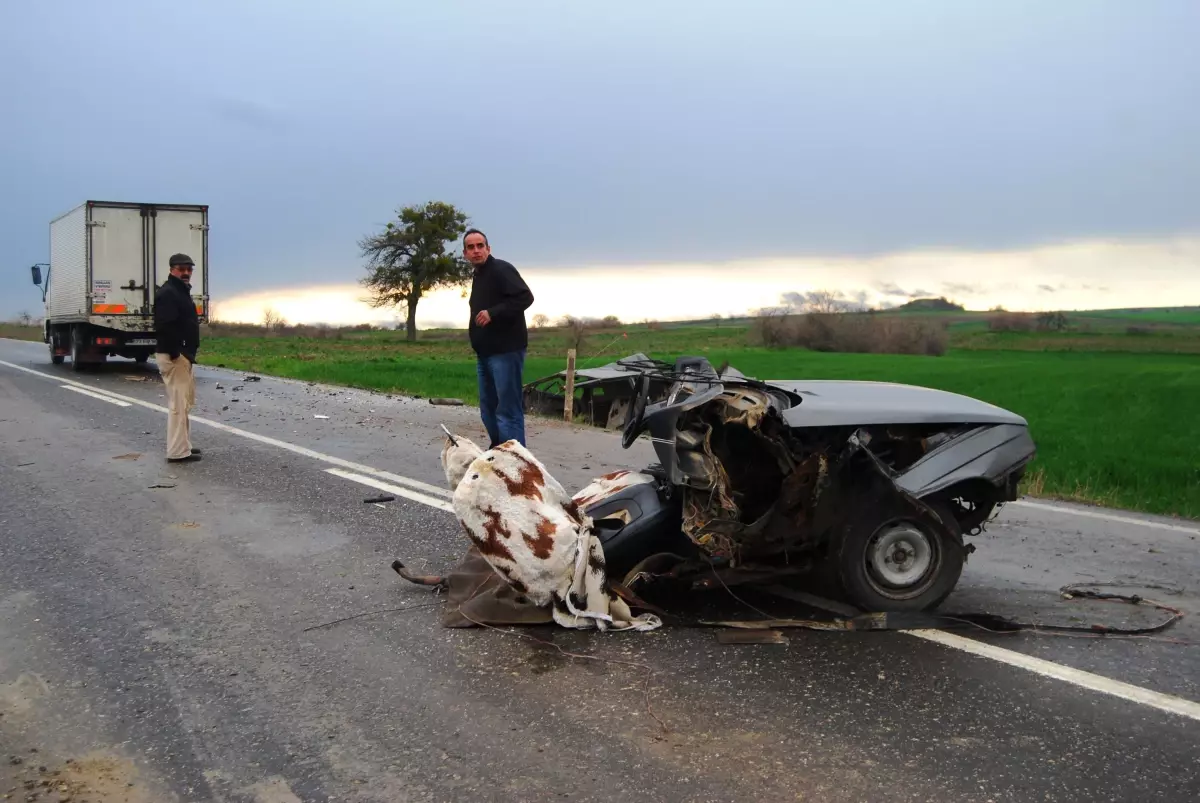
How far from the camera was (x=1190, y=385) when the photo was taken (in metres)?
26.6

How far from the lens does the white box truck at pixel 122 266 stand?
19.6 m

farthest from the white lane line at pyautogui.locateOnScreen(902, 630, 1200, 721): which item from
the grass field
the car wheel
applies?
the grass field

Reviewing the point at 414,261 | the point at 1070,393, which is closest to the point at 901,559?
the point at 1070,393

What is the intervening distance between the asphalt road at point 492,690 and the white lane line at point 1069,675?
1 cm

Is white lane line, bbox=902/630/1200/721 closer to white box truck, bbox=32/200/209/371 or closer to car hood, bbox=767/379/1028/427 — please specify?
car hood, bbox=767/379/1028/427

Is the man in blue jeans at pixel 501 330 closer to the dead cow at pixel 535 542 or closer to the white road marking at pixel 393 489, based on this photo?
the white road marking at pixel 393 489

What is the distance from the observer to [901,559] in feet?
15.0

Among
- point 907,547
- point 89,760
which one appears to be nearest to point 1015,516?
point 907,547

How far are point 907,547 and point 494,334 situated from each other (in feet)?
12.6

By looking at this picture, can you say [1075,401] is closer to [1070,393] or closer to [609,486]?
[1070,393]

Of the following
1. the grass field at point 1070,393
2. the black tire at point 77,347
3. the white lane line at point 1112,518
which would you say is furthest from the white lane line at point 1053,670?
the black tire at point 77,347

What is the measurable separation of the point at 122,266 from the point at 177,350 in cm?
1258

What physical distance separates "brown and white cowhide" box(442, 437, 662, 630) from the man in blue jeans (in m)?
2.91

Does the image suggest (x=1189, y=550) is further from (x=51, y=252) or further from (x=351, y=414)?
(x=51, y=252)
